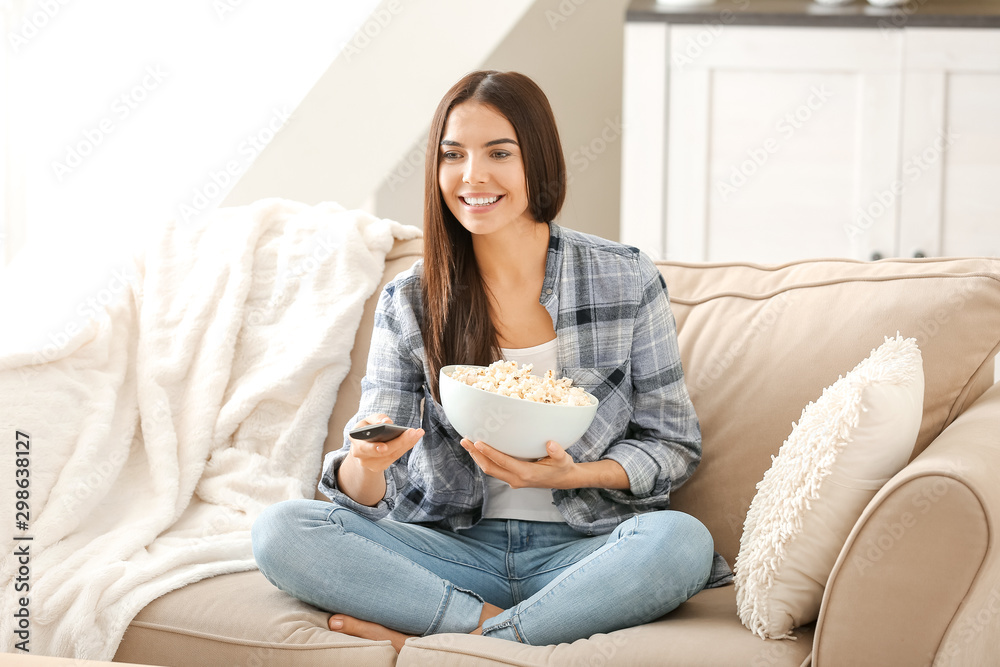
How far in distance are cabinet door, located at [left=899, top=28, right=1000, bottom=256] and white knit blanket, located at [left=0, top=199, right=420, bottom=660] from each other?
5.12ft

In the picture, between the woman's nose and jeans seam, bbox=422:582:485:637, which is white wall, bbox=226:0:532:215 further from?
jeans seam, bbox=422:582:485:637

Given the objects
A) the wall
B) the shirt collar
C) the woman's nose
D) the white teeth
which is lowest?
the shirt collar

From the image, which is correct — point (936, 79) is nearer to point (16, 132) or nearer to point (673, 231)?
point (673, 231)

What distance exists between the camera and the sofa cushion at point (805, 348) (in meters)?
1.41

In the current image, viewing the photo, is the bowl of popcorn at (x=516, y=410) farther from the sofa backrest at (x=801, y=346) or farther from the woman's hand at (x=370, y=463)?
the sofa backrest at (x=801, y=346)

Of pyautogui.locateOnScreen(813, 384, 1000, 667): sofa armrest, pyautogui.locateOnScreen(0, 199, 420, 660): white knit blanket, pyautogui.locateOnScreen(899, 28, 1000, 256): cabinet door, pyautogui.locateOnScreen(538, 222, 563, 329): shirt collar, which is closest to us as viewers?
pyautogui.locateOnScreen(813, 384, 1000, 667): sofa armrest

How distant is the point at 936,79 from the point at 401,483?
1.97 metres

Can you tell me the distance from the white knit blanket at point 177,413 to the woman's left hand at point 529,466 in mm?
463

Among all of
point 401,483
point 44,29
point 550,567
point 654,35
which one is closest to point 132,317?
point 401,483

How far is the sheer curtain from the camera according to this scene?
7.80 ft

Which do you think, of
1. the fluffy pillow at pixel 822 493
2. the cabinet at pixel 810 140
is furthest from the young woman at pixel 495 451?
the cabinet at pixel 810 140

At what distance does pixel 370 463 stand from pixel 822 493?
61 centimetres

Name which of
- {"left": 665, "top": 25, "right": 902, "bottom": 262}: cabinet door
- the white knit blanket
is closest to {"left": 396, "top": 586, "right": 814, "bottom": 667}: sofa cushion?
the white knit blanket

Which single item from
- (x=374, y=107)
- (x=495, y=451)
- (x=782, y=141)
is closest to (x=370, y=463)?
(x=495, y=451)
